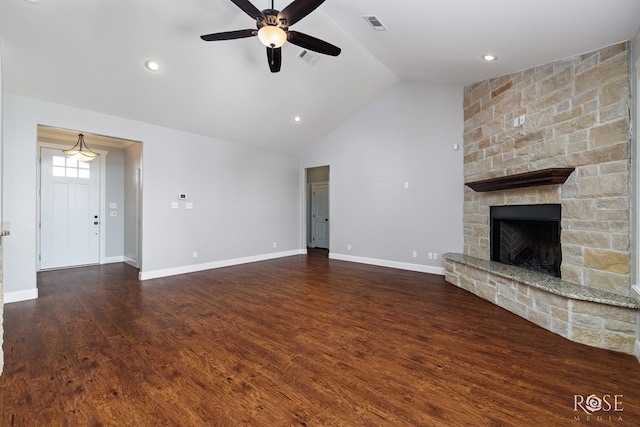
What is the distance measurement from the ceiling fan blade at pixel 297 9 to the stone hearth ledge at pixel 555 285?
3332 millimetres

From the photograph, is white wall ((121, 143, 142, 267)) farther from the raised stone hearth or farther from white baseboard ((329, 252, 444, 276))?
the raised stone hearth

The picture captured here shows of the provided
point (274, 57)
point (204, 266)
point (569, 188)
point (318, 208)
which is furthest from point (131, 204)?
point (569, 188)

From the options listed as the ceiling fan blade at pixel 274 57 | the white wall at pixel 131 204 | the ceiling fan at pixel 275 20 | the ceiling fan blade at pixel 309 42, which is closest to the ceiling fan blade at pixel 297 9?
the ceiling fan at pixel 275 20

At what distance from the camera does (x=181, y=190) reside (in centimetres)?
534

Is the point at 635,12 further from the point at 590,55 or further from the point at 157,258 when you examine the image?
the point at 157,258

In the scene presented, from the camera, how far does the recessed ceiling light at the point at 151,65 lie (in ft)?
12.1

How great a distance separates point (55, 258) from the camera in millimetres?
5793

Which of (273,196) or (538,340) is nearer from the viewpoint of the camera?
(538,340)

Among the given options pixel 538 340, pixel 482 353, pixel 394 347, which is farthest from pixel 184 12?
pixel 538 340

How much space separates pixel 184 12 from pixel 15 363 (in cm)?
360

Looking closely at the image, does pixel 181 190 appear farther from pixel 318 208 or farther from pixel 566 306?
pixel 566 306

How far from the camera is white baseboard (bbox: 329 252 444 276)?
5371 millimetres

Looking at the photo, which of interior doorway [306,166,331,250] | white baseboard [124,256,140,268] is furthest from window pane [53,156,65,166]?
interior doorway [306,166,331,250]

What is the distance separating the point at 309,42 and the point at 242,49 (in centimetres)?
139
